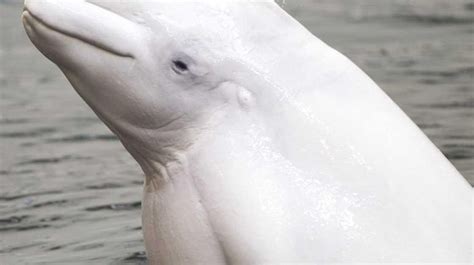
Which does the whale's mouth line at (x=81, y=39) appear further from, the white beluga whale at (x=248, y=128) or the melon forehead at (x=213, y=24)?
the melon forehead at (x=213, y=24)

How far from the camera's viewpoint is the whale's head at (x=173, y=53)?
5812 millimetres

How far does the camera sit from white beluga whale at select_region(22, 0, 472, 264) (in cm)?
570

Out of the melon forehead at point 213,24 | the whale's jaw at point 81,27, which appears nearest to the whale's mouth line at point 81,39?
the whale's jaw at point 81,27

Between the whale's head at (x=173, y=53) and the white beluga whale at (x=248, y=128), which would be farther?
the whale's head at (x=173, y=53)

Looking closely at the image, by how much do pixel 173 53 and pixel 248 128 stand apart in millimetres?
408

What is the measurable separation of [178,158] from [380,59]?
841cm

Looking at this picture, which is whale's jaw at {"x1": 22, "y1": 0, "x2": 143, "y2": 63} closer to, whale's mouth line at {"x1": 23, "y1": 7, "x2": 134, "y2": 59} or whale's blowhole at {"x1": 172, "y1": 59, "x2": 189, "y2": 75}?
whale's mouth line at {"x1": 23, "y1": 7, "x2": 134, "y2": 59}

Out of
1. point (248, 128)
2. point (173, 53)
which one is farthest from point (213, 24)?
point (248, 128)

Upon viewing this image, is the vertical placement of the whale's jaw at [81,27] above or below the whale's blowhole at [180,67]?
below

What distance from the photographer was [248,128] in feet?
19.0

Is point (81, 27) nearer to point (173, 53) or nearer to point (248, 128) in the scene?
point (173, 53)

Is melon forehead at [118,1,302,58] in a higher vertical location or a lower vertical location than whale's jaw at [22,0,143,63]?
higher

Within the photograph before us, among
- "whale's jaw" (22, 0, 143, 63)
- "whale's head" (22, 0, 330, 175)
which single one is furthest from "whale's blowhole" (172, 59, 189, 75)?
"whale's jaw" (22, 0, 143, 63)

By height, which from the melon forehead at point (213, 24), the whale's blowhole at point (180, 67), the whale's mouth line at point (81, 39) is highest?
the melon forehead at point (213, 24)
